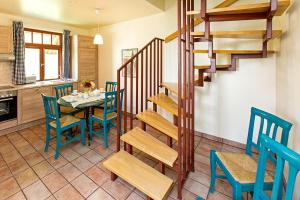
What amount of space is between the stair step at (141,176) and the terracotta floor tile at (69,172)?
0.57 metres

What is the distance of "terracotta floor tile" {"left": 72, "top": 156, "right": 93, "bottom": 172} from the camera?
88.6 inches

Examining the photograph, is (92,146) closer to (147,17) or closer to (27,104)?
(27,104)

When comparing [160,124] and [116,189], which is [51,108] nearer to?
[116,189]

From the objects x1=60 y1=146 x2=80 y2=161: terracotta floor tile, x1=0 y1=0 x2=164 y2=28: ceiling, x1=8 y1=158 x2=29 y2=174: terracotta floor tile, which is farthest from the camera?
x1=0 y1=0 x2=164 y2=28: ceiling

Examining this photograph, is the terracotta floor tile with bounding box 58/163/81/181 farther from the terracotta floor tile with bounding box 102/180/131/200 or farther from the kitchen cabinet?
the kitchen cabinet

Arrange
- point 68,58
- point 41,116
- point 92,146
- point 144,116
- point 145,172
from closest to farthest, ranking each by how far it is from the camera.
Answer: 1. point 145,172
2. point 144,116
3. point 92,146
4. point 41,116
5. point 68,58

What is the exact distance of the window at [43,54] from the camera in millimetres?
4020

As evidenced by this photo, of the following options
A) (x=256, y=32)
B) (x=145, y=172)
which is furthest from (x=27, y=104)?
(x=256, y=32)

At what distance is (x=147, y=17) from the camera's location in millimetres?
3709

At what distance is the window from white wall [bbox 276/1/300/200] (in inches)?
197

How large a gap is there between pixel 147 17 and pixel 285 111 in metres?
3.17

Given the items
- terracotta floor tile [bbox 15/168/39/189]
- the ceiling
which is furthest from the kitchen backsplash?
terracotta floor tile [bbox 15/168/39/189]

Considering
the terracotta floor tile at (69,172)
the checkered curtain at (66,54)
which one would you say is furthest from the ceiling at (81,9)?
the terracotta floor tile at (69,172)

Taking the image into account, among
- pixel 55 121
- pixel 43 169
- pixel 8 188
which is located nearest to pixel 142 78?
pixel 55 121
